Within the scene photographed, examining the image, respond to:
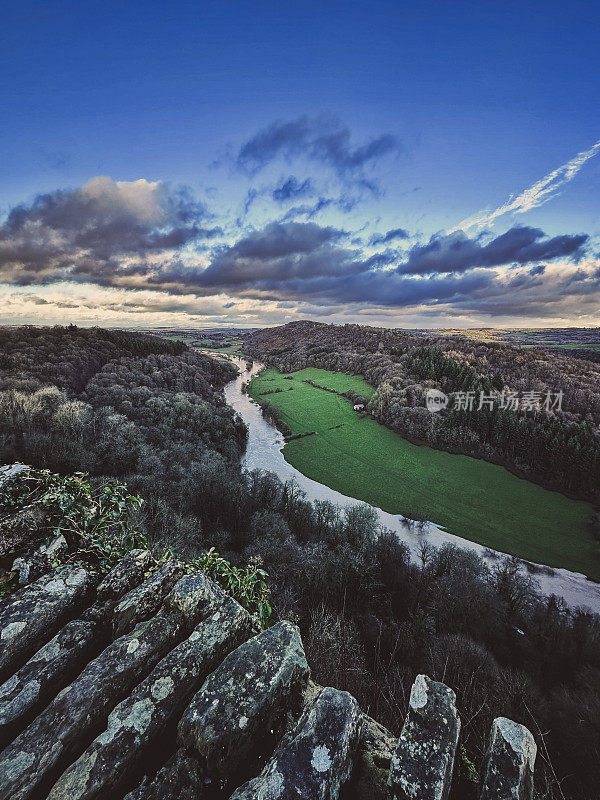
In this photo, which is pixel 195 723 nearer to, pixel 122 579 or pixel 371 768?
pixel 371 768

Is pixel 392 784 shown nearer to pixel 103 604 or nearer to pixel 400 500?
pixel 103 604

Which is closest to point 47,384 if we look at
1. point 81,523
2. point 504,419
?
point 81,523

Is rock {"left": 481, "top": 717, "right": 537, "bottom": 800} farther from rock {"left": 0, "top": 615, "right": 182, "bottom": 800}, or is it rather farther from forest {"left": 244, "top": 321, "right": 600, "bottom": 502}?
forest {"left": 244, "top": 321, "right": 600, "bottom": 502}

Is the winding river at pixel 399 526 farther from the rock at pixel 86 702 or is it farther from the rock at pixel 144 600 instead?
the rock at pixel 86 702

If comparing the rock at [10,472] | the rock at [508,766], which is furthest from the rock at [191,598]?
the rock at [10,472]

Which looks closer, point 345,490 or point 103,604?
point 103,604

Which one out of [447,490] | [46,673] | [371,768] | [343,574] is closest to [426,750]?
[371,768]
